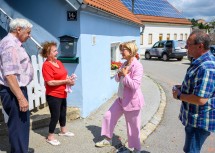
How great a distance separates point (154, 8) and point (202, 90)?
29.3 m

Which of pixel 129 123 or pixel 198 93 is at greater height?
pixel 198 93

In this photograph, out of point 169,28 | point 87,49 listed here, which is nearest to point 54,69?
point 87,49

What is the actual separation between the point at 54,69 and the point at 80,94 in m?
1.48

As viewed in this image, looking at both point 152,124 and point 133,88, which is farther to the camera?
point 152,124

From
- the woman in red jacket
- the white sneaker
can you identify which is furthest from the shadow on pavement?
the woman in red jacket

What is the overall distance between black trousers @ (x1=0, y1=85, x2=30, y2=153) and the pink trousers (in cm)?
144

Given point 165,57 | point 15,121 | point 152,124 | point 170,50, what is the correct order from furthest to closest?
point 165,57
point 170,50
point 152,124
point 15,121

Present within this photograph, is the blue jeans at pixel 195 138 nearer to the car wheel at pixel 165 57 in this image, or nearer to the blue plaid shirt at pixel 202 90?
the blue plaid shirt at pixel 202 90

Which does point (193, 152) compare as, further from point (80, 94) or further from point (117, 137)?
point (80, 94)

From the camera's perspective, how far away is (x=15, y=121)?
3471mm

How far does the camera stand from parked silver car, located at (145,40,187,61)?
896 inches

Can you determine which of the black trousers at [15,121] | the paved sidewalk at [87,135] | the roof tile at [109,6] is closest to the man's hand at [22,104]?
the black trousers at [15,121]

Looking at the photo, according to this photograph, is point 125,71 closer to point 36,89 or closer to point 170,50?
point 36,89

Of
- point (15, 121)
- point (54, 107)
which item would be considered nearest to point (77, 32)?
point (54, 107)
